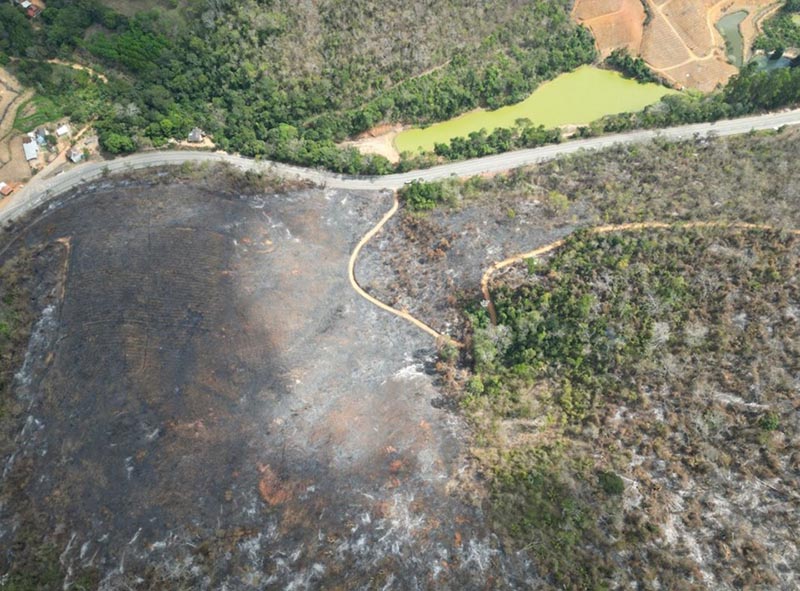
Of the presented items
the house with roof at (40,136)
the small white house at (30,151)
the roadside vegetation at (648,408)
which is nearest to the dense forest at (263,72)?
the house with roof at (40,136)

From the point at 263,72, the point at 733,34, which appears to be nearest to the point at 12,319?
the point at 263,72

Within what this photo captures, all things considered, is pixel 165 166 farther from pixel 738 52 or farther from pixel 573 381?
pixel 738 52

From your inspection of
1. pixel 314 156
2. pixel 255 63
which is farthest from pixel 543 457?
pixel 255 63

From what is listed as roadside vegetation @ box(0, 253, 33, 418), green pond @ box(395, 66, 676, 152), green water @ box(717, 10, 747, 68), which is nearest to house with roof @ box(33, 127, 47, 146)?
roadside vegetation @ box(0, 253, 33, 418)

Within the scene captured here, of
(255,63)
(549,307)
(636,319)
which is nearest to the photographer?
(636,319)

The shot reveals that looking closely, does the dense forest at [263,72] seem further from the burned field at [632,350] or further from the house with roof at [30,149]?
the burned field at [632,350]

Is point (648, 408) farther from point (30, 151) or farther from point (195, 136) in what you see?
point (30, 151)

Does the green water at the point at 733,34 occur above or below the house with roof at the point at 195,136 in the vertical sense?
below
